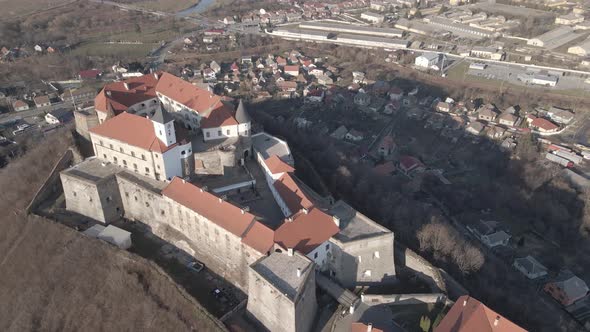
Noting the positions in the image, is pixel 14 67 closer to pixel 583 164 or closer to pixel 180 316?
pixel 180 316

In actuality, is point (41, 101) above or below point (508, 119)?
below

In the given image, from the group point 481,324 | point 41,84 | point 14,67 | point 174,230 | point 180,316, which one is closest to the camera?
point 481,324

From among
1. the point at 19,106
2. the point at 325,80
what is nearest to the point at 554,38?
the point at 325,80

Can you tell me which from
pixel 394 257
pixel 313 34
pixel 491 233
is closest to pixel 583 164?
pixel 491 233

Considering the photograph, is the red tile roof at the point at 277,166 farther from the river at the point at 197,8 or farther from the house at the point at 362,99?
the river at the point at 197,8

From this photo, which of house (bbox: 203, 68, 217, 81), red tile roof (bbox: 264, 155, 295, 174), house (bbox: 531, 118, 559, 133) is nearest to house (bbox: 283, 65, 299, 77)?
house (bbox: 203, 68, 217, 81)

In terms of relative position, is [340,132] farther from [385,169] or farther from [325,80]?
[325,80]
